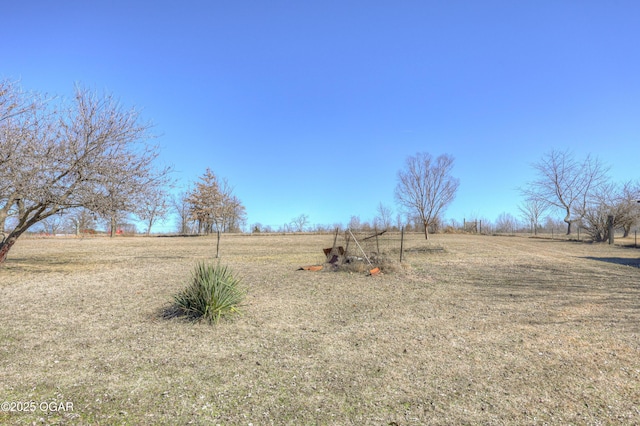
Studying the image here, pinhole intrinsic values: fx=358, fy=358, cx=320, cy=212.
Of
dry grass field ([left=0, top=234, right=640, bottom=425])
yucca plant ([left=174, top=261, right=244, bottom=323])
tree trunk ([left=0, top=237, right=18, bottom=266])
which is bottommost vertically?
dry grass field ([left=0, top=234, right=640, bottom=425])

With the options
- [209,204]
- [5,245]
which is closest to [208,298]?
[5,245]

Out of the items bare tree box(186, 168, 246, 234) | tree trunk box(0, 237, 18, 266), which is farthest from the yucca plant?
bare tree box(186, 168, 246, 234)

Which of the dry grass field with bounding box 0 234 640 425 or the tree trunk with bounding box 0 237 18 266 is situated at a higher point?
the tree trunk with bounding box 0 237 18 266

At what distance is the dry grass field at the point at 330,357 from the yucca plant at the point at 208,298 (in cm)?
23

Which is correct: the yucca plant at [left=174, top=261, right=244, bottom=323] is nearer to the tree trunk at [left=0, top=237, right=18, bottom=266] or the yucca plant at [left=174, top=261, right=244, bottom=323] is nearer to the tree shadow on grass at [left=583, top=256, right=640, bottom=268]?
the tree trunk at [left=0, top=237, right=18, bottom=266]

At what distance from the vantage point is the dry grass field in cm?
300

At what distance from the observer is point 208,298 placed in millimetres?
5695

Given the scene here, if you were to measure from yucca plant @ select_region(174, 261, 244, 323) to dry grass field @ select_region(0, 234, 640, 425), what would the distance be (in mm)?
234

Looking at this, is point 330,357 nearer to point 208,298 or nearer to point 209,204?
point 208,298

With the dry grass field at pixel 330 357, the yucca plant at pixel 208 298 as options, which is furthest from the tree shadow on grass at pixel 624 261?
the yucca plant at pixel 208 298

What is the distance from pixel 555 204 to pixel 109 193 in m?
36.2

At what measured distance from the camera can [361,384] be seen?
11.4 ft

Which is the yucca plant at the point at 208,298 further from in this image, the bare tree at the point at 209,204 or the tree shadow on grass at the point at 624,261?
the bare tree at the point at 209,204

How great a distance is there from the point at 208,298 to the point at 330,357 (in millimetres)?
2431
